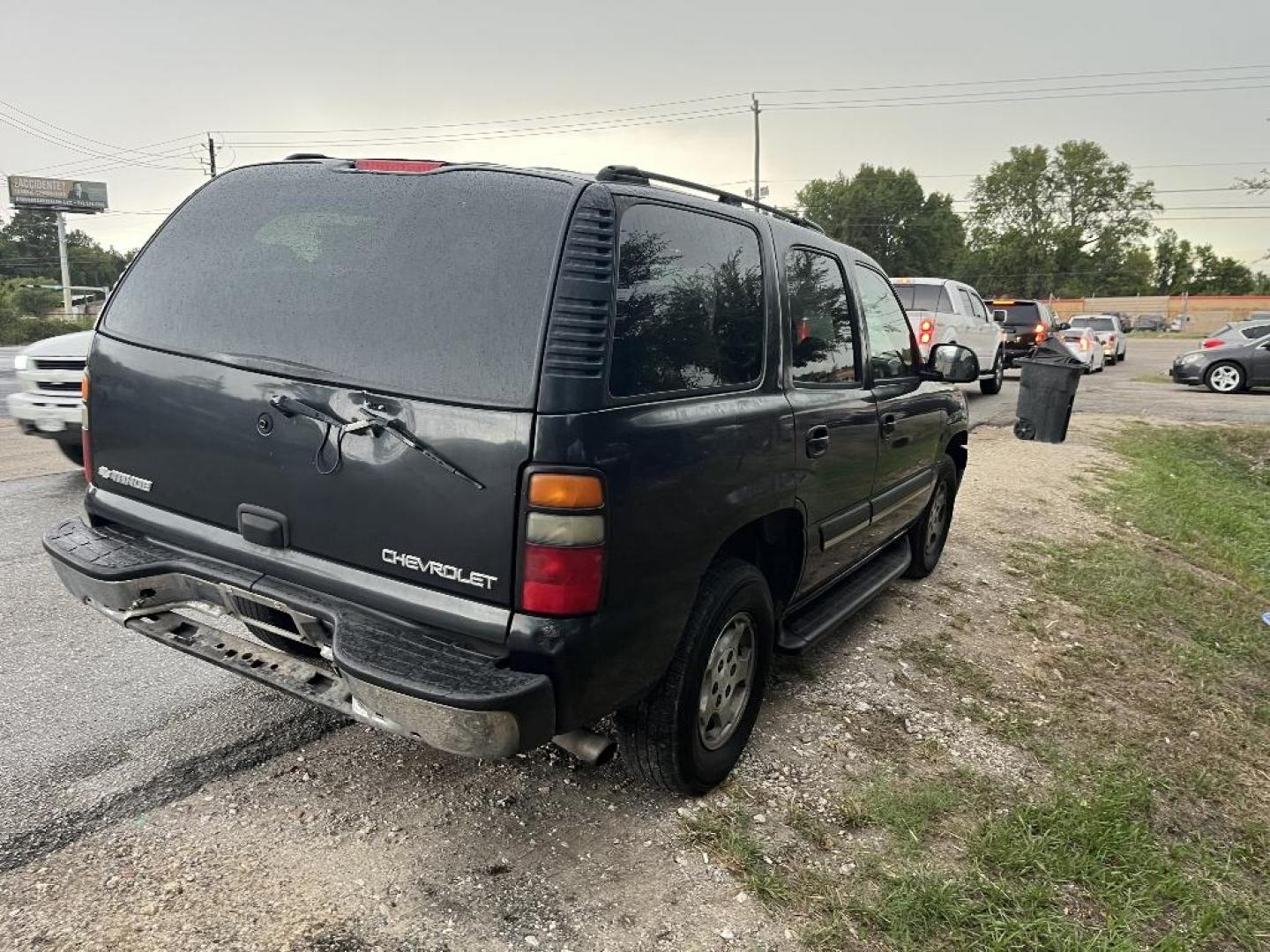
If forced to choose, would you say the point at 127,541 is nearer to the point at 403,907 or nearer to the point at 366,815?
the point at 366,815

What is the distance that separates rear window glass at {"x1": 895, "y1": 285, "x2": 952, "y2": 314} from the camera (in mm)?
13961

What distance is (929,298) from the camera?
14109 millimetres

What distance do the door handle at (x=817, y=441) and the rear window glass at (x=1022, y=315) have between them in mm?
19475

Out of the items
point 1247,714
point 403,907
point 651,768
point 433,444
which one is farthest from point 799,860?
point 1247,714

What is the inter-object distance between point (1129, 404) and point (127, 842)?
18.3 metres

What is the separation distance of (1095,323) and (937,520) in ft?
99.9

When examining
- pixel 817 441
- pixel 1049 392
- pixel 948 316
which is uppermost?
pixel 948 316

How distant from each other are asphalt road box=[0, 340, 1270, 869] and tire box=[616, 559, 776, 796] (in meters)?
1.29

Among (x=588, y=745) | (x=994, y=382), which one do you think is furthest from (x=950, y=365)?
(x=994, y=382)

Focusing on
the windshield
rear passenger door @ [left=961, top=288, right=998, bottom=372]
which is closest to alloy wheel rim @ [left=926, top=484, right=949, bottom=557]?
rear passenger door @ [left=961, top=288, right=998, bottom=372]

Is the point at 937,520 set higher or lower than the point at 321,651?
lower

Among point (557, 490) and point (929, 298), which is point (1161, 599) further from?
point (929, 298)

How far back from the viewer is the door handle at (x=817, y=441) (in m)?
3.29

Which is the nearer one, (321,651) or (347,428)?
(347,428)
